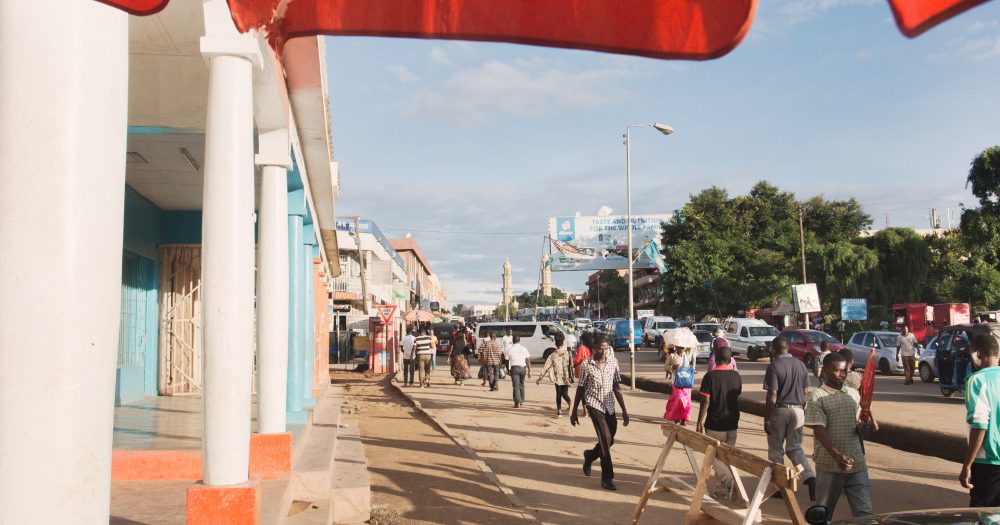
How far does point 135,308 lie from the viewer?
42.6ft

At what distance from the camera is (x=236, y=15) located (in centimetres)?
216

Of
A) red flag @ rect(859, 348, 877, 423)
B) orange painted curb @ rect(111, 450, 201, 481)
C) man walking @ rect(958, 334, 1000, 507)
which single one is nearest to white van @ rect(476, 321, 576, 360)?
red flag @ rect(859, 348, 877, 423)

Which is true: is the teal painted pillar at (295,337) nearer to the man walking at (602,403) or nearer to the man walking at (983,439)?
the man walking at (602,403)

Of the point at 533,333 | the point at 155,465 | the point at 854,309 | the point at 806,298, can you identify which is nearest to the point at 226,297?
the point at 155,465

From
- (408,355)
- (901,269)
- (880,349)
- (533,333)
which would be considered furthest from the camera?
(901,269)


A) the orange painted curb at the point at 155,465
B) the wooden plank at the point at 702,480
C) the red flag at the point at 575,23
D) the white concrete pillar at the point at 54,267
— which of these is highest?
the red flag at the point at 575,23

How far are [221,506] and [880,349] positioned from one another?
2404cm

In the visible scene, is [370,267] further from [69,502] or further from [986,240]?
[69,502]

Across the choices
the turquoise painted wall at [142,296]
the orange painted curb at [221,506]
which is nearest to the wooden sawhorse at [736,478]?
the orange painted curb at [221,506]

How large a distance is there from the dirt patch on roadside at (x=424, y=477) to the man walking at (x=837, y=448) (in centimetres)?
280

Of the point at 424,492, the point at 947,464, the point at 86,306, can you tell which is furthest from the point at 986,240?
the point at 86,306

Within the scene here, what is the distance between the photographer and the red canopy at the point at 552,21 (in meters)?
2.13

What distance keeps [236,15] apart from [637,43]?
43.9 inches

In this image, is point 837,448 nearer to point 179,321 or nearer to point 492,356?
point 179,321
